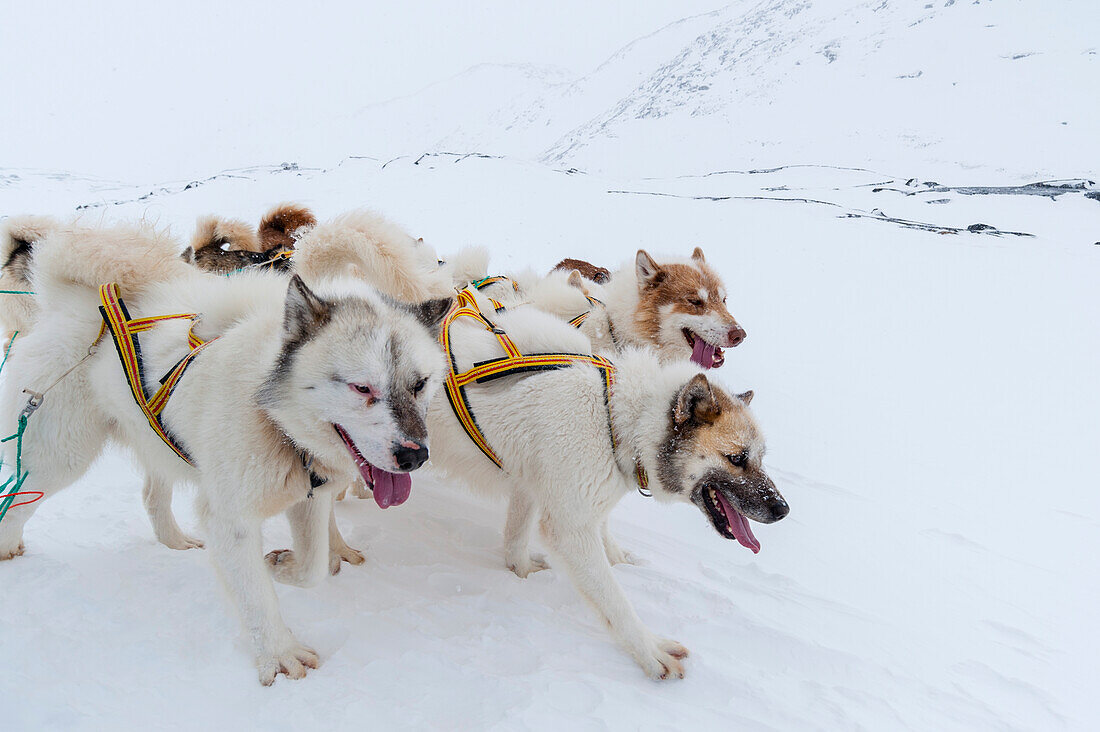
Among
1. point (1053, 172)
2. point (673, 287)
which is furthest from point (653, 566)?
point (1053, 172)

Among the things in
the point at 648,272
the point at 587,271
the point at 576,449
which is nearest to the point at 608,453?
the point at 576,449

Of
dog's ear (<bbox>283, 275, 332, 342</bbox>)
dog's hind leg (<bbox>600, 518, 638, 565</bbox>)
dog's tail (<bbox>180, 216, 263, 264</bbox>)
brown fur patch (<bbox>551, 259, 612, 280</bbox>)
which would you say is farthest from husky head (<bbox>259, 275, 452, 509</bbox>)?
brown fur patch (<bbox>551, 259, 612, 280</bbox>)

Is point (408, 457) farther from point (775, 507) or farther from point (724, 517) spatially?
point (775, 507)

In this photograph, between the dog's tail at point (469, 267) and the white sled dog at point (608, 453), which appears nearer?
the white sled dog at point (608, 453)

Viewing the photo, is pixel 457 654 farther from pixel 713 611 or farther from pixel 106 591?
pixel 106 591

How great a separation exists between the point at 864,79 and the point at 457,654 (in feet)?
215

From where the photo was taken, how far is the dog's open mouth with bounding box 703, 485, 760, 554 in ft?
9.23

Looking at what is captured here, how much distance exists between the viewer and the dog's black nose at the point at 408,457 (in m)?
2.14

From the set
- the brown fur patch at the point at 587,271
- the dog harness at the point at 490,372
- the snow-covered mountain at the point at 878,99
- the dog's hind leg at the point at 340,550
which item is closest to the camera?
the dog harness at the point at 490,372

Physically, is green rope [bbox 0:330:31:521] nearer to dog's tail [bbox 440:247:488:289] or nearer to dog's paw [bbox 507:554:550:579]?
dog's paw [bbox 507:554:550:579]

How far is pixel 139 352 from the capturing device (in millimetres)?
2605

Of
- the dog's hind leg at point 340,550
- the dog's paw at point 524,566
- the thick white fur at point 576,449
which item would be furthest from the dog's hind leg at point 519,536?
the dog's hind leg at point 340,550

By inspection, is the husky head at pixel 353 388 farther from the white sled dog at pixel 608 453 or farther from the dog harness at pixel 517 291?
the dog harness at pixel 517 291

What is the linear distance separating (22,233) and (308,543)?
2756mm
